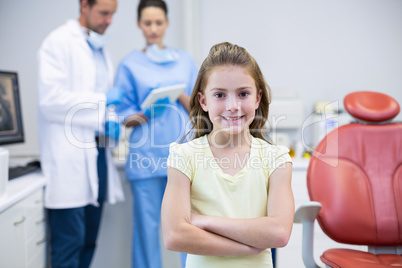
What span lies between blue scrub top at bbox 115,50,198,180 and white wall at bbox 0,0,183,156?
0.49 meters

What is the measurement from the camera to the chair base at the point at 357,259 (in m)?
1.28

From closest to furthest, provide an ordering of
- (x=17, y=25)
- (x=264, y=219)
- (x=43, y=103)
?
1. (x=264, y=219)
2. (x=43, y=103)
3. (x=17, y=25)

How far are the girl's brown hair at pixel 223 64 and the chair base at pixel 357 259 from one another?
0.53 metres

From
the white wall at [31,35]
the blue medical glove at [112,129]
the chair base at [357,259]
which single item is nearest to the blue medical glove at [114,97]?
the blue medical glove at [112,129]

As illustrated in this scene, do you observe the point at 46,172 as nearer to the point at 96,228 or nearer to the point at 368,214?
the point at 96,228

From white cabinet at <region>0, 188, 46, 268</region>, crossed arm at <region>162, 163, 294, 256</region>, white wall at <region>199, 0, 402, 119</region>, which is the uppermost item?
white wall at <region>199, 0, 402, 119</region>

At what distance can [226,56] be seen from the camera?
3.28 ft

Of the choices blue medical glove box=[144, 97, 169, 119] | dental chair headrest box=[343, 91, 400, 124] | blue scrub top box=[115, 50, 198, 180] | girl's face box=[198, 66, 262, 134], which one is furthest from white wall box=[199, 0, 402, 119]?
girl's face box=[198, 66, 262, 134]

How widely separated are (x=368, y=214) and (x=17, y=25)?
7.69 ft

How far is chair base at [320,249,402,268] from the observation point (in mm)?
1279

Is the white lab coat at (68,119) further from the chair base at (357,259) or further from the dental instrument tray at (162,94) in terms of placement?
the chair base at (357,259)

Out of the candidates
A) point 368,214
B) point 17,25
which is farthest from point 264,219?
point 17,25

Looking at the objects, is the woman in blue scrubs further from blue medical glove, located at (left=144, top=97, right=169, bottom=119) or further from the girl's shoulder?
the girl's shoulder

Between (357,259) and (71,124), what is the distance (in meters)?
1.41
